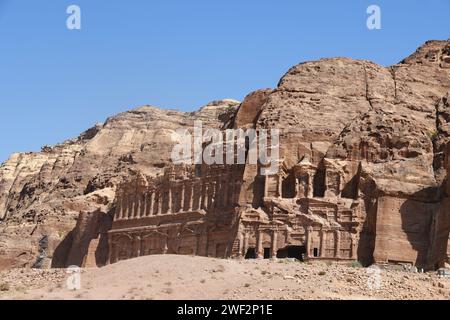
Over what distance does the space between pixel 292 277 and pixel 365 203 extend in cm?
1859

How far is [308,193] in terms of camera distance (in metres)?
80.1

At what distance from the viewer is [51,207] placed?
110562 millimetres

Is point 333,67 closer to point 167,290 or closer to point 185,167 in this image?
point 185,167

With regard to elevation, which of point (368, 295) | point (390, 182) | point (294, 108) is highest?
point (294, 108)

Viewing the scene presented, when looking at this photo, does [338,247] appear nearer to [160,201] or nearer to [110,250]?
[160,201]

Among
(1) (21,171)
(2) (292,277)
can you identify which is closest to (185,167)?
(2) (292,277)

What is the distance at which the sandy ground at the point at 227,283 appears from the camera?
2296 inches

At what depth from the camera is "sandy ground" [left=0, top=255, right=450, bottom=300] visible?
58312 mm

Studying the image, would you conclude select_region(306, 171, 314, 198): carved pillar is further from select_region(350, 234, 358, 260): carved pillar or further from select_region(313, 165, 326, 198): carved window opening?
select_region(350, 234, 358, 260): carved pillar

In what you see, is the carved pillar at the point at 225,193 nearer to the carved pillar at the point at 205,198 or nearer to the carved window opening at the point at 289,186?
the carved pillar at the point at 205,198

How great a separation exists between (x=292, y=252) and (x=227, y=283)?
1901cm

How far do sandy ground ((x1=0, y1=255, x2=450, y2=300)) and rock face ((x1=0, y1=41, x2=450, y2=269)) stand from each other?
409 inches

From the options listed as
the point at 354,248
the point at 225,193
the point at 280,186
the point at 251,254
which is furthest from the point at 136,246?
the point at 354,248

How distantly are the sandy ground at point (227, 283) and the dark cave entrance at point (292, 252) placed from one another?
997 cm
